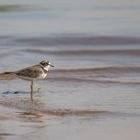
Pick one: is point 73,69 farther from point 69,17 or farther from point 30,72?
point 69,17

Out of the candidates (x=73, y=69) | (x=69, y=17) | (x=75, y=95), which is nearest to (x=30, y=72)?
(x=75, y=95)

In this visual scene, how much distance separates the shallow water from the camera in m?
8.75

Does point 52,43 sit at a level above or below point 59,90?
above

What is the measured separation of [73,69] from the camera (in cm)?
1324

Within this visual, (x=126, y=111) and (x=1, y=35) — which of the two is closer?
(x=126, y=111)

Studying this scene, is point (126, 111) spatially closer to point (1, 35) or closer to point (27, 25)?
point (1, 35)

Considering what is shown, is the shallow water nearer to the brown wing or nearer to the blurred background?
the blurred background

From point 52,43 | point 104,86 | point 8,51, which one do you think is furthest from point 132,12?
point 104,86

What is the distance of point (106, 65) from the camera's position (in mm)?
13711

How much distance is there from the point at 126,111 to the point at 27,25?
33.4ft

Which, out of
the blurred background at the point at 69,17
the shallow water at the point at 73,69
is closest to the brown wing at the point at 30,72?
the shallow water at the point at 73,69

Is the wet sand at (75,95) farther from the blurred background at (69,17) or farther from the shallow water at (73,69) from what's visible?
the blurred background at (69,17)

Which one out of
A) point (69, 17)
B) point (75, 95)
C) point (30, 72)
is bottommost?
point (75, 95)

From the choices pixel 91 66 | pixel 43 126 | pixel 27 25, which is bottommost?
pixel 43 126
